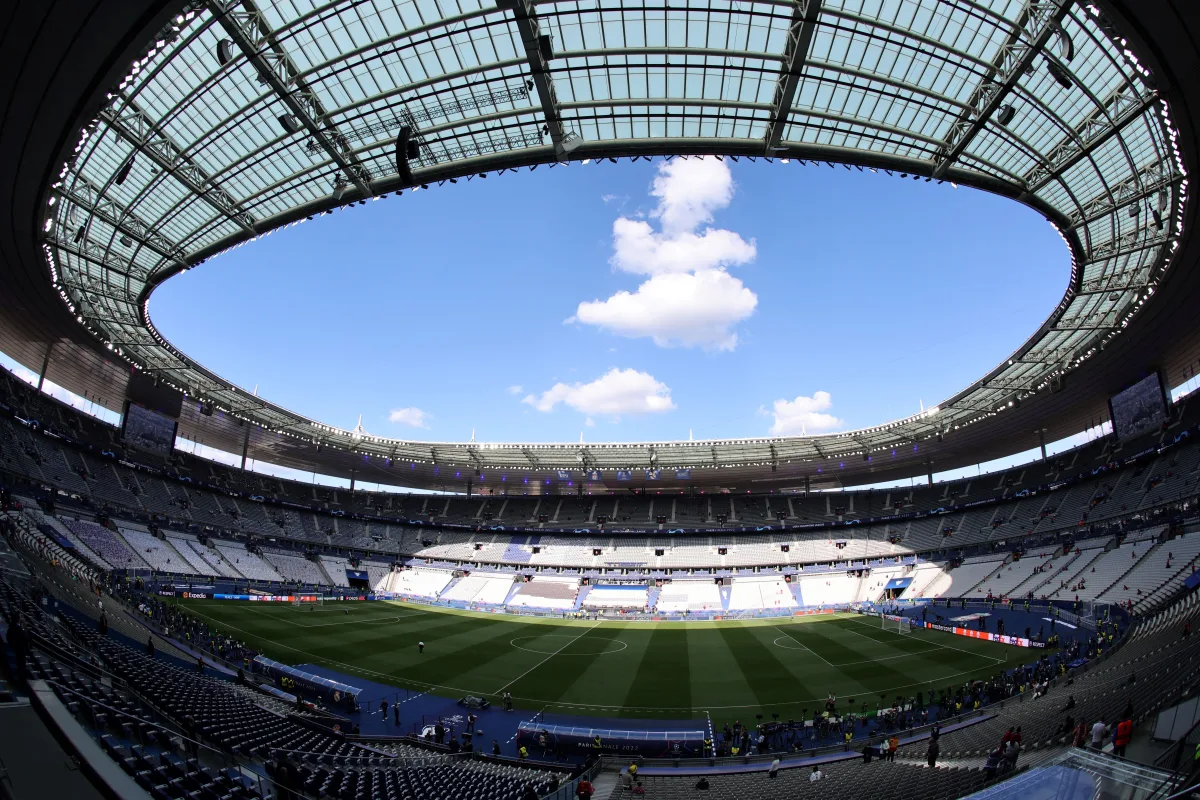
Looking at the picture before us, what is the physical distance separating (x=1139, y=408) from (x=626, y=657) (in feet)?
151

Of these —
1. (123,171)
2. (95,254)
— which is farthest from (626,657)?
(95,254)

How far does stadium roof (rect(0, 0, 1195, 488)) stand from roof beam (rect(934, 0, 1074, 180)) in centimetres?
9

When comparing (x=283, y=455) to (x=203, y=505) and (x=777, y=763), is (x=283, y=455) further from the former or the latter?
(x=777, y=763)

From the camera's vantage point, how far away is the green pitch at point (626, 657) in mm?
29359

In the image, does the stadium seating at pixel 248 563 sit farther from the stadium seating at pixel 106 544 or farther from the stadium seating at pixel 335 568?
the stadium seating at pixel 106 544

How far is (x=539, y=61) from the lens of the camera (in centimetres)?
2205

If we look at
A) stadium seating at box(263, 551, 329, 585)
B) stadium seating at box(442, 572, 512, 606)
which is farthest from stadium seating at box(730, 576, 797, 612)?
stadium seating at box(263, 551, 329, 585)

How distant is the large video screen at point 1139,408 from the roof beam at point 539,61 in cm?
5044

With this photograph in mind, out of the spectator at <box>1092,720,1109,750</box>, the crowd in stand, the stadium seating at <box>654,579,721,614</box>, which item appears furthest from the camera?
the stadium seating at <box>654,579,721,614</box>

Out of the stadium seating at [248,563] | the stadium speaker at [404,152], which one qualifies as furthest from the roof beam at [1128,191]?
the stadium seating at [248,563]

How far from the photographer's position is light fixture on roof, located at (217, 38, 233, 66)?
20.2 meters

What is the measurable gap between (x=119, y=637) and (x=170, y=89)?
71.5ft

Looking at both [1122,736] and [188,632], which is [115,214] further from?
[1122,736]

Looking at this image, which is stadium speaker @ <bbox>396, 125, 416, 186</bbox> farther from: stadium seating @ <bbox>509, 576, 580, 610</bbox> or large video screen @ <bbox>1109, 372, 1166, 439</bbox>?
large video screen @ <bbox>1109, 372, 1166, 439</bbox>
